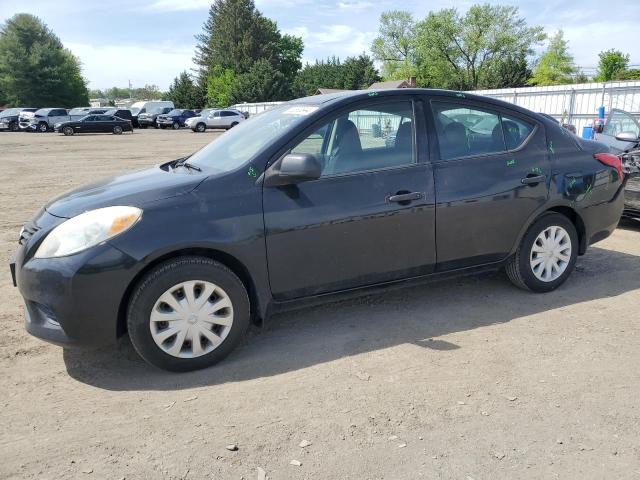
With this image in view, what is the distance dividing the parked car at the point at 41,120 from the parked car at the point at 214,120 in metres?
8.74

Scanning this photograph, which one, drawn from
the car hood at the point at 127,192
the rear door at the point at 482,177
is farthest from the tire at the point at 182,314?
the rear door at the point at 482,177

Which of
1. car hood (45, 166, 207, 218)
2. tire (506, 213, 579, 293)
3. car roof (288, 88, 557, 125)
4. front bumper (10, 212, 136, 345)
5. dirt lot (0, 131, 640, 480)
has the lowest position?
dirt lot (0, 131, 640, 480)

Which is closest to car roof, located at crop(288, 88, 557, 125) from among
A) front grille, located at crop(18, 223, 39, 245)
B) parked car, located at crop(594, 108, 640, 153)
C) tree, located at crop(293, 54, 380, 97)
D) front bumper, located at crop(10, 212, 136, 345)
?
front bumper, located at crop(10, 212, 136, 345)

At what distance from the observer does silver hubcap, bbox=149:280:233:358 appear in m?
3.36

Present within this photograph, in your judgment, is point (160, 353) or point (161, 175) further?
point (161, 175)

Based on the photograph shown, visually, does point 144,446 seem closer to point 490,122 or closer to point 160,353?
point 160,353

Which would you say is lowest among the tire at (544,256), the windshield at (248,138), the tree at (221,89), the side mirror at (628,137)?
the tire at (544,256)

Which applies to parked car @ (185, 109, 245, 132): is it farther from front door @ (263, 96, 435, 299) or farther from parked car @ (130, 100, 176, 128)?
front door @ (263, 96, 435, 299)

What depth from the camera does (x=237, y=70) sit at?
78.1 metres

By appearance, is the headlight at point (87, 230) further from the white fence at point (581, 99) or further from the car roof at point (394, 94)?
the white fence at point (581, 99)

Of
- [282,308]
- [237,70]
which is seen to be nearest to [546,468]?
→ [282,308]

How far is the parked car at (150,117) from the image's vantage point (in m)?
46.8

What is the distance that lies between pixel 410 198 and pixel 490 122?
110cm

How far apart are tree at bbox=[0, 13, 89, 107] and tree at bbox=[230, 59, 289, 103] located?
19.6m
